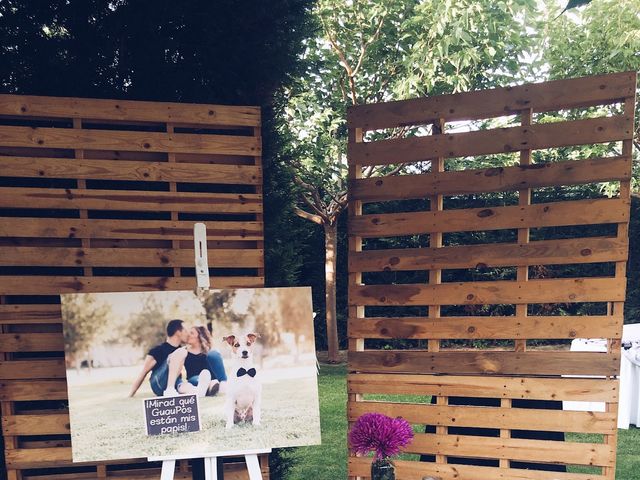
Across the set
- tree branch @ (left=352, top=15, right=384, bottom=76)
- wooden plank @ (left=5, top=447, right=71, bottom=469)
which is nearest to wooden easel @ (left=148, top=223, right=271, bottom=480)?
wooden plank @ (left=5, top=447, right=71, bottom=469)

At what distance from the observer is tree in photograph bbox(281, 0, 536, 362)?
526cm

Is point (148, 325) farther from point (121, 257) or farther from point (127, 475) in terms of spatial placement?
point (127, 475)

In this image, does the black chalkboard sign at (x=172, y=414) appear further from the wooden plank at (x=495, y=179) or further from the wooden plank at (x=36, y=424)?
the wooden plank at (x=495, y=179)

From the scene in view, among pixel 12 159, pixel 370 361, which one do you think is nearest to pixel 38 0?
pixel 12 159

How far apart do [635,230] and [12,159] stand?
23.2ft

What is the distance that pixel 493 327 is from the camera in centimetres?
255

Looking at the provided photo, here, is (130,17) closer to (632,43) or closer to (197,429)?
(197,429)

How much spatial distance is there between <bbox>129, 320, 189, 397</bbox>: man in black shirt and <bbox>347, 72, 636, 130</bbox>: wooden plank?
1.35 m

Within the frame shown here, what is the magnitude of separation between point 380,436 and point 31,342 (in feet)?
4.99

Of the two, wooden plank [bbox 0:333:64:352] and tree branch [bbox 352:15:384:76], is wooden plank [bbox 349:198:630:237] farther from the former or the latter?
tree branch [bbox 352:15:384:76]

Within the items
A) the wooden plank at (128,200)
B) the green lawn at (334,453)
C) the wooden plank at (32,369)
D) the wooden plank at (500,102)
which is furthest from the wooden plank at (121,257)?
the green lawn at (334,453)

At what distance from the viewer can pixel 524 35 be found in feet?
18.9

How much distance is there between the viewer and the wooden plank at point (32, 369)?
2389mm

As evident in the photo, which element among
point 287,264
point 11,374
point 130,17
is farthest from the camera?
point 287,264
